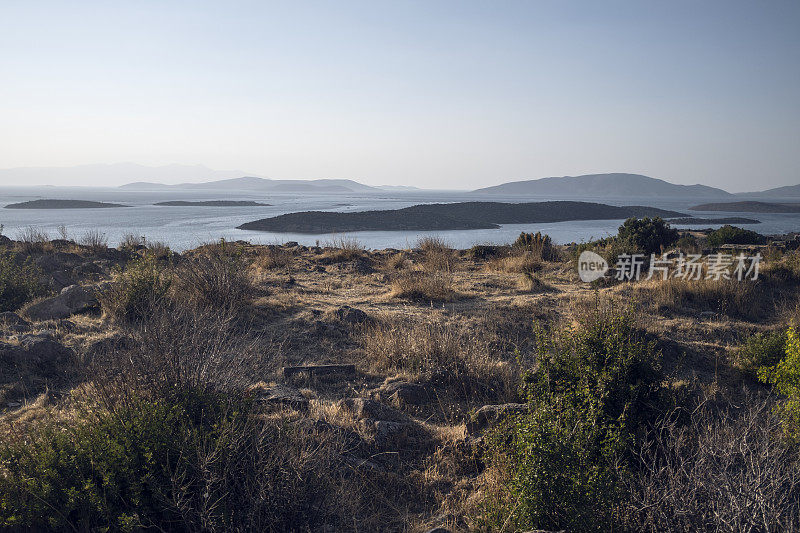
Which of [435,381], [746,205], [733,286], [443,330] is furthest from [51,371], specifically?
[746,205]

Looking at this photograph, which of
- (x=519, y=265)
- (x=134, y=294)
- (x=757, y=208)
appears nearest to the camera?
(x=134, y=294)

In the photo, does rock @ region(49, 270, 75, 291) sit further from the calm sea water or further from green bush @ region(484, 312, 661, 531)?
green bush @ region(484, 312, 661, 531)

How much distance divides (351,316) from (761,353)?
Result: 547cm

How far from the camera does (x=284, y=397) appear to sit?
4.48 metres

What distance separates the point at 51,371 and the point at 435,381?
4321mm

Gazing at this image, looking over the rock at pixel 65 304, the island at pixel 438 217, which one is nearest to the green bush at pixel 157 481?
the rock at pixel 65 304

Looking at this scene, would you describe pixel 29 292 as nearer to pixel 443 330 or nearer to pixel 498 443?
pixel 443 330

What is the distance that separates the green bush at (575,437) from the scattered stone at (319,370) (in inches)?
96.1

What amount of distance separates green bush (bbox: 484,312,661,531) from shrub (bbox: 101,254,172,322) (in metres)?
5.78

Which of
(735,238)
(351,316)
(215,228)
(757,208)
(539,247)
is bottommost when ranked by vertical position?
(351,316)

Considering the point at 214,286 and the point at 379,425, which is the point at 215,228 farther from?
the point at 379,425

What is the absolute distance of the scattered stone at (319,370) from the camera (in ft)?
18.6

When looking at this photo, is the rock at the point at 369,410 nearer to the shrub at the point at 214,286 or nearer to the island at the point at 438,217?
the shrub at the point at 214,286

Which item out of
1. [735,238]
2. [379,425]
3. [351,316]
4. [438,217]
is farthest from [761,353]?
[438,217]
